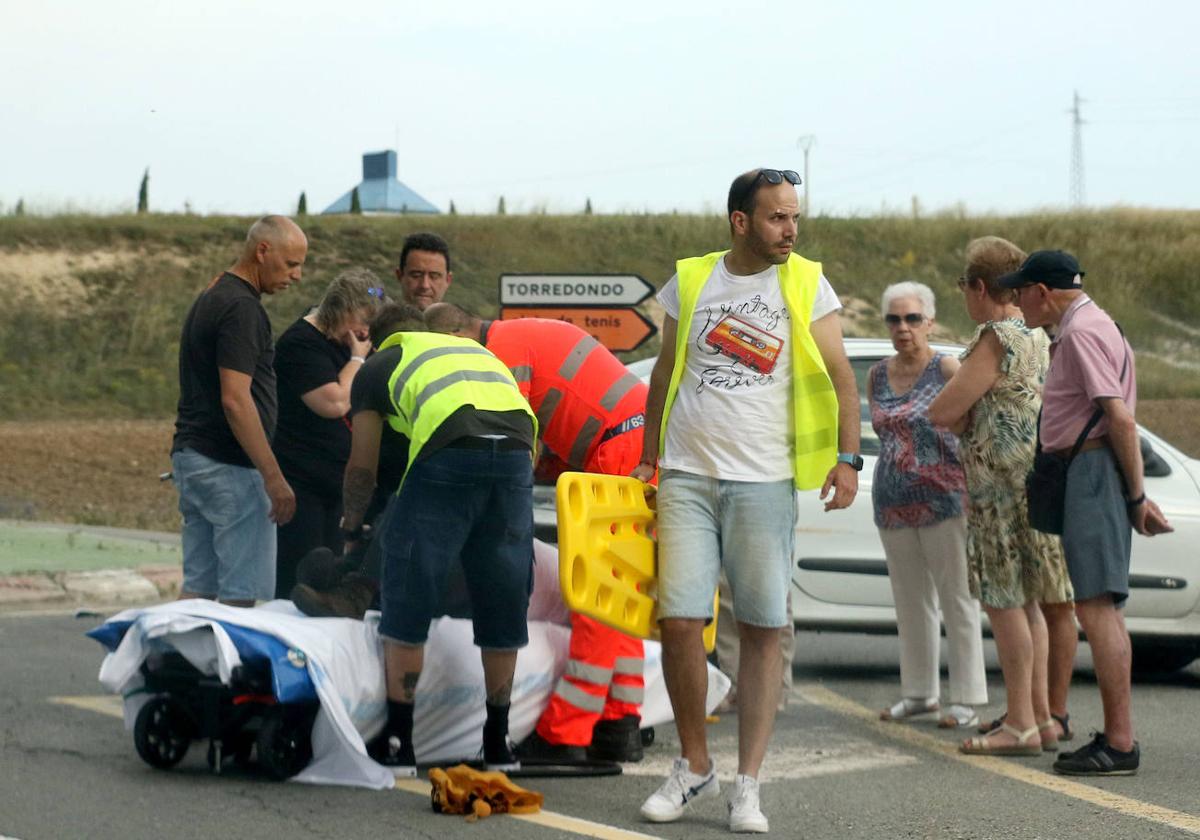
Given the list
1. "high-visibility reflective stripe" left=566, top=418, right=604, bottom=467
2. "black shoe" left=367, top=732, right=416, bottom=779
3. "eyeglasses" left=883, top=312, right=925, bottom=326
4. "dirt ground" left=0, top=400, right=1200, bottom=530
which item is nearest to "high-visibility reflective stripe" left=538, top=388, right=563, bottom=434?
"high-visibility reflective stripe" left=566, top=418, right=604, bottom=467

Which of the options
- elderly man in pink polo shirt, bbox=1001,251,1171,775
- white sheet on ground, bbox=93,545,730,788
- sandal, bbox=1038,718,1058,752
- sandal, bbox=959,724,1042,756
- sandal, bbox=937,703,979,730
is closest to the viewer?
white sheet on ground, bbox=93,545,730,788

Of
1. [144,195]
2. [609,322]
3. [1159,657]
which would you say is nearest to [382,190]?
[144,195]

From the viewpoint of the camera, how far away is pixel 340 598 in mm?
7008

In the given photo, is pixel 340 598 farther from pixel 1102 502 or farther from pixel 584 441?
pixel 1102 502

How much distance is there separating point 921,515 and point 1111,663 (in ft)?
4.52

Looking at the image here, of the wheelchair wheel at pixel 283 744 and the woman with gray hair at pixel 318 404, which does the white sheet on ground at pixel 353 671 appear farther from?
the woman with gray hair at pixel 318 404

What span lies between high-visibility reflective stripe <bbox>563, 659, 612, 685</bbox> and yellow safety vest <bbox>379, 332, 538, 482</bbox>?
938mm

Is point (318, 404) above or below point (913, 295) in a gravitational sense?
below

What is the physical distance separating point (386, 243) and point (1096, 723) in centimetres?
4419

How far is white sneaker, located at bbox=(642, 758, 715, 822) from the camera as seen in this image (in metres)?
5.89

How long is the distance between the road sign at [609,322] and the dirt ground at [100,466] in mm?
5416

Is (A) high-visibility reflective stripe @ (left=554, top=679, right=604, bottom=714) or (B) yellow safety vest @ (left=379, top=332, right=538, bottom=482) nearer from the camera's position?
(B) yellow safety vest @ (left=379, top=332, right=538, bottom=482)

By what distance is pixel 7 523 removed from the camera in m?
16.2

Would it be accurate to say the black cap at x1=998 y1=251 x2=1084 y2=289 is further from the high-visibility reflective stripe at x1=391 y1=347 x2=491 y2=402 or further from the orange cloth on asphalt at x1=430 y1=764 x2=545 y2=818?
the orange cloth on asphalt at x1=430 y1=764 x2=545 y2=818
